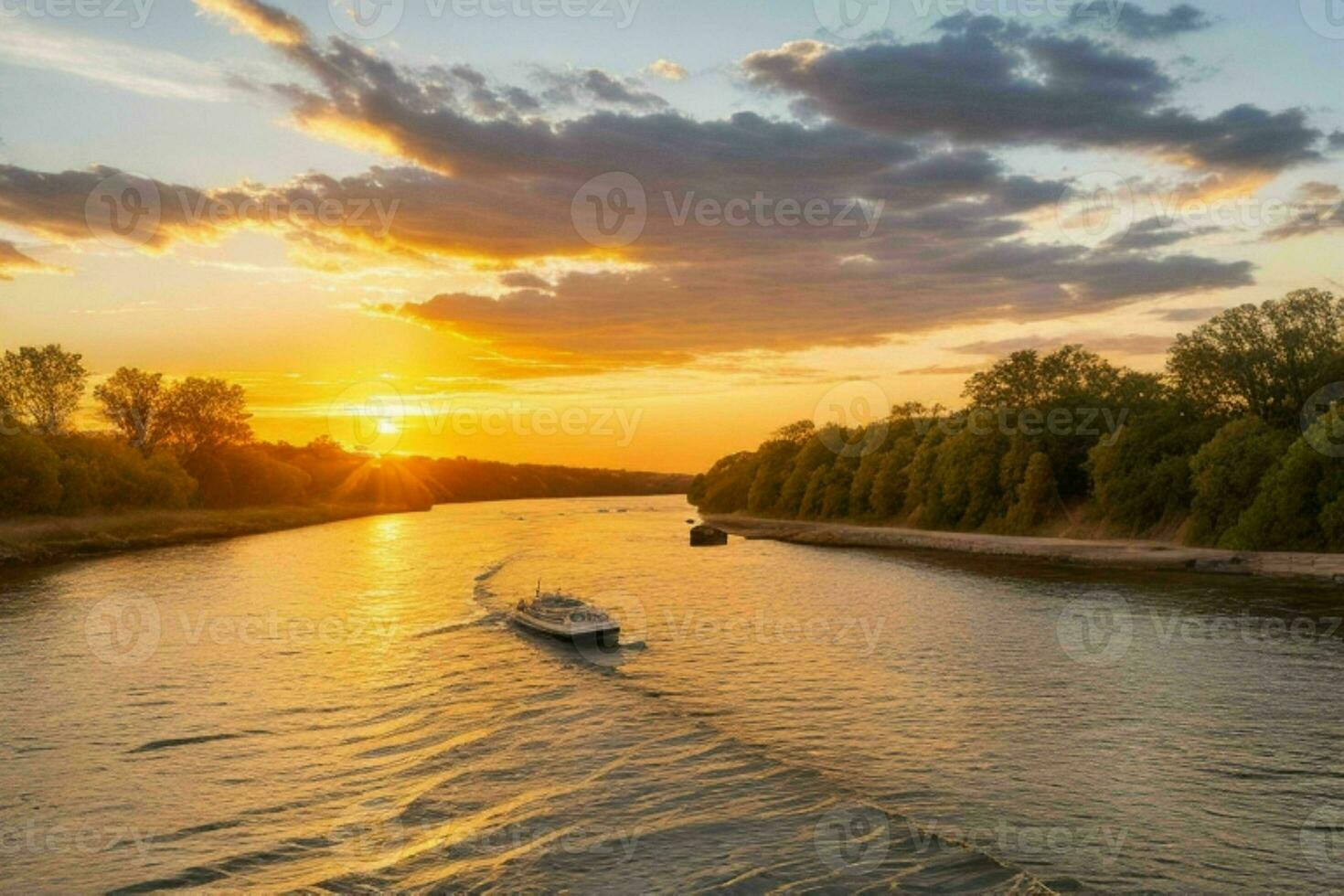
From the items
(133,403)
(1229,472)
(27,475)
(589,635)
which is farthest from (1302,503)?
(133,403)

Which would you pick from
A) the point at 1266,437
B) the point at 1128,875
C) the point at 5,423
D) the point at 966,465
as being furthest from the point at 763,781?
the point at 5,423

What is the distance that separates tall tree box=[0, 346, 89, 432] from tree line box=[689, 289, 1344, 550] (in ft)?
407

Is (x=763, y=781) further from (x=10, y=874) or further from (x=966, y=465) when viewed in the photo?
(x=966, y=465)

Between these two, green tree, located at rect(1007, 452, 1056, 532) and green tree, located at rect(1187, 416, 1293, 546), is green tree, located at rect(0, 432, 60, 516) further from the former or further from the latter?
green tree, located at rect(1187, 416, 1293, 546)

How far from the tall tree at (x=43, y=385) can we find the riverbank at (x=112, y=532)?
19403mm

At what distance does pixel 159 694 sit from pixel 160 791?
47.0ft

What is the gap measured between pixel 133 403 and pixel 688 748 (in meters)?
161

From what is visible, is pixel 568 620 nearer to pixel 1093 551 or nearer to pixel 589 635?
pixel 589 635

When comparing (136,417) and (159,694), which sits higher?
(136,417)

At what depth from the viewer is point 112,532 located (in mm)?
121812

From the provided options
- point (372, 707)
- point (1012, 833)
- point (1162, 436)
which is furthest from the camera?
point (1162, 436)

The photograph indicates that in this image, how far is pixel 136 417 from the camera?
526ft

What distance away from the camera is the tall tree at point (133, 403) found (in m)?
157

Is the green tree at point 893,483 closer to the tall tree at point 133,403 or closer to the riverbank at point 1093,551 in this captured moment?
the riverbank at point 1093,551
